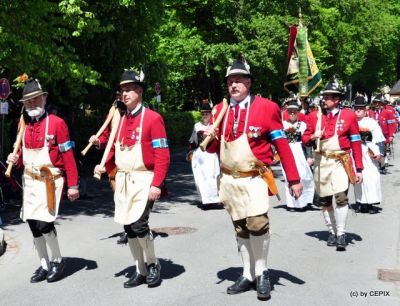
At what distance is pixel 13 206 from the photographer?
Answer: 12.9 m

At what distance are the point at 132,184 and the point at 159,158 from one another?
0.36 metres

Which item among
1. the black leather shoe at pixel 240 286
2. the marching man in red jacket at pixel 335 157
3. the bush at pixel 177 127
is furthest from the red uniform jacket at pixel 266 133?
the bush at pixel 177 127

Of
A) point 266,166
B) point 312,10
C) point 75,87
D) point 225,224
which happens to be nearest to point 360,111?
point 225,224

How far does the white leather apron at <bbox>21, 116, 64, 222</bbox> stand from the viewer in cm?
656

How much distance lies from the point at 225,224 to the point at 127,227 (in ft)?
13.6

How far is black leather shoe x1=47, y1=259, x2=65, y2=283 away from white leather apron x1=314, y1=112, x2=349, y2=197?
3456 millimetres

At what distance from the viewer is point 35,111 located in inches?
262

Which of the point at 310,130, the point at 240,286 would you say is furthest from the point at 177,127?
the point at 240,286

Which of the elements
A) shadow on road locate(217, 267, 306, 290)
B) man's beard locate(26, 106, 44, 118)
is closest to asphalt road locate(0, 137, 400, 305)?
→ shadow on road locate(217, 267, 306, 290)

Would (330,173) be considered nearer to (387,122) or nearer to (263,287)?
(263,287)

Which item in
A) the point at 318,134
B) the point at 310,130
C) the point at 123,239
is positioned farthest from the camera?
the point at 123,239

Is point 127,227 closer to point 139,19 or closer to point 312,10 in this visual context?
point 139,19

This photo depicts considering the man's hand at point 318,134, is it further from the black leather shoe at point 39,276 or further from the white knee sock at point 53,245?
the black leather shoe at point 39,276

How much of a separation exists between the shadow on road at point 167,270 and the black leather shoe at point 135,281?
28cm
